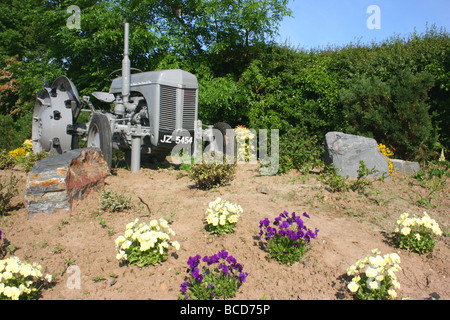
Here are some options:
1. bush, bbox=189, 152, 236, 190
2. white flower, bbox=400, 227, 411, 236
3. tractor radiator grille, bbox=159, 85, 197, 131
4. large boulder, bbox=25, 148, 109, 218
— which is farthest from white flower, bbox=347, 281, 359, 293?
tractor radiator grille, bbox=159, 85, 197, 131

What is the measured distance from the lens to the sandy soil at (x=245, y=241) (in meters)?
2.88

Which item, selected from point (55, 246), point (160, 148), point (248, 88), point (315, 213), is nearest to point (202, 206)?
point (315, 213)

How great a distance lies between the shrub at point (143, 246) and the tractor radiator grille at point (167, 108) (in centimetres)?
341

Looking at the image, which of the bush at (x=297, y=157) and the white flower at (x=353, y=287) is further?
the bush at (x=297, y=157)

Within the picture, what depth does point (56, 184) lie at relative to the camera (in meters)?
4.11

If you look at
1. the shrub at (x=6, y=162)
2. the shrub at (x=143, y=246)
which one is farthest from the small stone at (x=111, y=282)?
the shrub at (x=6, y=162)

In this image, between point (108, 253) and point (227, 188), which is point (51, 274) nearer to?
point (108, 253)

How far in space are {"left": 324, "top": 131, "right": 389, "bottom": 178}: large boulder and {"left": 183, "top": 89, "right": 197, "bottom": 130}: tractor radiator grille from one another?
2.47 metres

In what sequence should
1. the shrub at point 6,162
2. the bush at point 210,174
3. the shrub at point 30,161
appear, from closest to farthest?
the bush at point 210,174 < the shrub at point 30,161 < the shrub at point 6,162

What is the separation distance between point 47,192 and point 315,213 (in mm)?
3072

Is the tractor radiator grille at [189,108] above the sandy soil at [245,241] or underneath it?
above

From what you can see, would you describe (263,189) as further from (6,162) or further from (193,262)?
(6,162)

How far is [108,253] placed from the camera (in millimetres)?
3361

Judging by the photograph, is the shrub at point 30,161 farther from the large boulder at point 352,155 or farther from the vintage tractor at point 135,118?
the large boulder at point 352,155
